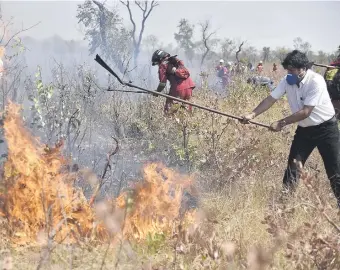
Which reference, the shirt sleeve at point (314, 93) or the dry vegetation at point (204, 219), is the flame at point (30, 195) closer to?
the dry vegetation at point (204, 219)

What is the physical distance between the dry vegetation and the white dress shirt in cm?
44

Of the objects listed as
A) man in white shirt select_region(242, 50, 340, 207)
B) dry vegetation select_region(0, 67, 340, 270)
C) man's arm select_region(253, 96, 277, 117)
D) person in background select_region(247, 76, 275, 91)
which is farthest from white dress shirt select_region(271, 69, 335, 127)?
person in background select_region(247, 76, 275, 91)

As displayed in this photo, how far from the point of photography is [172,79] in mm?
6434

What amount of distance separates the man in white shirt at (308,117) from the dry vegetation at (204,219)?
0.17 m

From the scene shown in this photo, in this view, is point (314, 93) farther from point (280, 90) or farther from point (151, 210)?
point (151, 210)

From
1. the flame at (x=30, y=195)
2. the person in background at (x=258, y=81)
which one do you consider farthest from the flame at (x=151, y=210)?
the person in background at (x=258, y=81)

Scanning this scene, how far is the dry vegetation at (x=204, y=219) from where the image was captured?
7.84ft

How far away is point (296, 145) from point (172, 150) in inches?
91.3

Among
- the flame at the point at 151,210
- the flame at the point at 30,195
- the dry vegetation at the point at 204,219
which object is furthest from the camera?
the flame at the point at 151,210

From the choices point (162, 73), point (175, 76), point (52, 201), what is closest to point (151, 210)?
point (52, 201)

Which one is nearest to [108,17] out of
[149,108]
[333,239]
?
[149,108]

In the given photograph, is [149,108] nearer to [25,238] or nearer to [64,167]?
[64,167]

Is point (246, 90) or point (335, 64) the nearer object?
point (335, 64)

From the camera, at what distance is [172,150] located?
6020 millimetres
